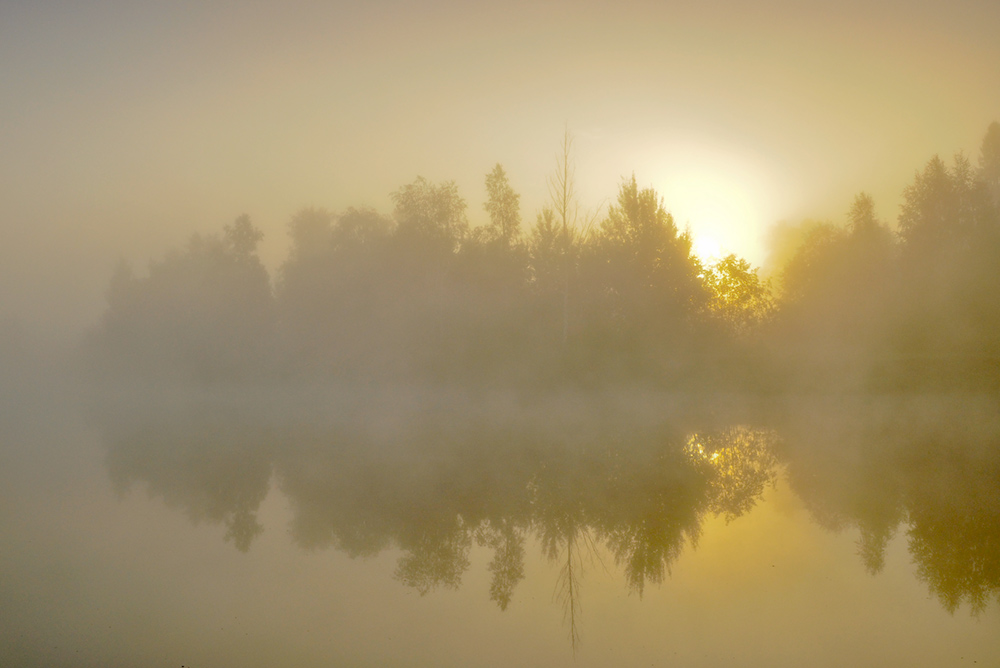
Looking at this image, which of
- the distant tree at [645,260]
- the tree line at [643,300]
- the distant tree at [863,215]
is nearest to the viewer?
the tree line at [643,300]

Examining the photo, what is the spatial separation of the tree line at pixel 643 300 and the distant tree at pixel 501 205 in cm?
7

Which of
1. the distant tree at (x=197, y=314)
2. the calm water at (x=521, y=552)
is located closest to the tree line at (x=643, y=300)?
the distant tree at (x=197, y=314)

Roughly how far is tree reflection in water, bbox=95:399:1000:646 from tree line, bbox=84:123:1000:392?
261 inches

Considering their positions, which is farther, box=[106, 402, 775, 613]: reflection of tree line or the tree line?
the tree line

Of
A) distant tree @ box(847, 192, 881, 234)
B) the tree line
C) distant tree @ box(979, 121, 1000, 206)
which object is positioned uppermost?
distant tree @ box(979, 121, 1000, 206)

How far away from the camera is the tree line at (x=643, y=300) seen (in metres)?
23.1

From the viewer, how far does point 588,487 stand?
9406mm

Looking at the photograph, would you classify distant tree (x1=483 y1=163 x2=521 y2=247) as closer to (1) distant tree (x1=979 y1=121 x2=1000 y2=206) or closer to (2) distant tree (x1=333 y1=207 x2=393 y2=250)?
(2) distant tree (x1=333 y1=207 x2=393 y2=250)

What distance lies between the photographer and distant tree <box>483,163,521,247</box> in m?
30.4

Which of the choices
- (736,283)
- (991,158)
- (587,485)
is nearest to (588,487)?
(587,485)

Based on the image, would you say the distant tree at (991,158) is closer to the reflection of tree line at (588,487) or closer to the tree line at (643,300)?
the tree line at (643,300)

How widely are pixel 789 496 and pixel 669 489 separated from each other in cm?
162

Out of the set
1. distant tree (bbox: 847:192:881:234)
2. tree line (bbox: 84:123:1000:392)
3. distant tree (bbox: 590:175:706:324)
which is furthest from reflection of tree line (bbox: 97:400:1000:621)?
distant tree (bbox: 847:192:881:234)

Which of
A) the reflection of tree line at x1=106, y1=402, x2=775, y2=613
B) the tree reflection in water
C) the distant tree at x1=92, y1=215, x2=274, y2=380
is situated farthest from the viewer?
the distant tree at x1=92, y1=215, x2=274, y2=380
